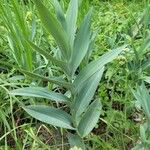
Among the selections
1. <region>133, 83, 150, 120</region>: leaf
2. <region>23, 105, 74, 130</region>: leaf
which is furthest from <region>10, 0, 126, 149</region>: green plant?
<region>133, 83, 150, 120</region>: leaf

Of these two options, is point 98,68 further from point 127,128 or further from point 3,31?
point 3,31

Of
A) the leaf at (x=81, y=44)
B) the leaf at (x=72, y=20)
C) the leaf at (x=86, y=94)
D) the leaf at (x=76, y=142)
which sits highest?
the leaf at (x=72, y=20)

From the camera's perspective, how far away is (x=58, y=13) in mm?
1414

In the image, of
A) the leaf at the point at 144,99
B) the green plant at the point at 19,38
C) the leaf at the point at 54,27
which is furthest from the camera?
the green plant at the point at 19,38

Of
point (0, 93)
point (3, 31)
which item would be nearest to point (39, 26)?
point (3, 31)

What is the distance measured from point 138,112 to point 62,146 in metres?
0.37

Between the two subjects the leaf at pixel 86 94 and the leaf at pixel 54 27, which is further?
the leaf at pixel 86 94

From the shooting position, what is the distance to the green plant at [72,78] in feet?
4.59

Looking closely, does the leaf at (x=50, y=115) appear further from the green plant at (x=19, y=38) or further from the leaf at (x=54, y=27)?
the green plant at (x=19, y=38)

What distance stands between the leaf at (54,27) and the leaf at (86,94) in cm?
15

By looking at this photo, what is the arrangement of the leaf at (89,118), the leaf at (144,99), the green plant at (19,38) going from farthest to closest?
the green plant at (19,38) → the leaf at (89,118) → the leaf at (144,99)

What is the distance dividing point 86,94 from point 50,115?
141 millimetres

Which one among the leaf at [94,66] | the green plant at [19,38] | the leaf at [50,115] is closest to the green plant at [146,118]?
the leaf at [94,66]

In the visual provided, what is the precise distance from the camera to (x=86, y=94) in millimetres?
1505
